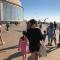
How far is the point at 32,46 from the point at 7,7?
11659 mm

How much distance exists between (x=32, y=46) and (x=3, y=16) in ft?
36.5

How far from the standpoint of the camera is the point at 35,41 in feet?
27.6

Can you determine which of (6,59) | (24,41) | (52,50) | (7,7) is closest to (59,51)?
(52,50)

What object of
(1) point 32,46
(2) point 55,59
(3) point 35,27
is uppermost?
(3) point 35,27

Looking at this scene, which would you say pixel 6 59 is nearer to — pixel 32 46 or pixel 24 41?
pixel 24 41

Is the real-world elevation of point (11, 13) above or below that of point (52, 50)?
above

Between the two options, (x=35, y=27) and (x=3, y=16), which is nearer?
(x=35, y=27)

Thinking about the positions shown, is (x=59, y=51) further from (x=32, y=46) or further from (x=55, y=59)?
(x=32, y=46)

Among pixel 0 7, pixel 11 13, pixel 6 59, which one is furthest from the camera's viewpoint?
pixel 11 13

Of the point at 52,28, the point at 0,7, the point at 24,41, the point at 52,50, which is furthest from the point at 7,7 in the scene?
the point at 24,41

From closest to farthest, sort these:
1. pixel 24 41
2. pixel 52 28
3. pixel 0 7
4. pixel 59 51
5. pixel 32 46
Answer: pixel 32 46 < pixel 24 41 < pixel 59 51 < pixel 52 28 < pixel 0 7

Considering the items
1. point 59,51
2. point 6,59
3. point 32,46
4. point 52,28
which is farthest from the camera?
point 52,28

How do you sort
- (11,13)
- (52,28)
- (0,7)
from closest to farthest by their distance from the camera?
(52,28) < (0,7) < (11,13)

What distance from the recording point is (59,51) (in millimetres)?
14445
